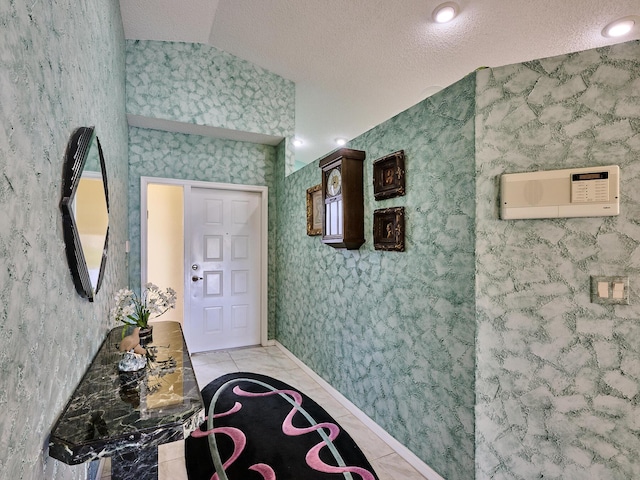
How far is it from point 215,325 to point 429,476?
115 inches

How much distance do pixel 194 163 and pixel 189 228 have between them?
2.51 feet

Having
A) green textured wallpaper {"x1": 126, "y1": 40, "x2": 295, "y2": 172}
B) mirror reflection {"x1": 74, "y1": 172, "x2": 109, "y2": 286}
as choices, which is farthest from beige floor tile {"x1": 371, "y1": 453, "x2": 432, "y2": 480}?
green textured wallpaper {"x1": 126, "y1": 40, "x2": 295, "y2": 172}

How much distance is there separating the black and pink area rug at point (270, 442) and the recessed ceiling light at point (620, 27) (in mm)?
3518

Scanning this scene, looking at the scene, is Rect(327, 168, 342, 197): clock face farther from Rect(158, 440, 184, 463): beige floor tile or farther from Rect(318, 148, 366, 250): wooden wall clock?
Rect(158, 440, 184, 463): beige floor tile

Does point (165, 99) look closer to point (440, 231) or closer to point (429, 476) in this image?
point (440, 231)

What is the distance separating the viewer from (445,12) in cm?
240

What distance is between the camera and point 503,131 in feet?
5.10

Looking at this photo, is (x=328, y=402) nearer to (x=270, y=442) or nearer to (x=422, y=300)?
(x=270, y=442)

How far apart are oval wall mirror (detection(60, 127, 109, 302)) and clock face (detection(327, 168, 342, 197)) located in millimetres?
1471

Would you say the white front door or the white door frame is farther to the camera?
the white front door

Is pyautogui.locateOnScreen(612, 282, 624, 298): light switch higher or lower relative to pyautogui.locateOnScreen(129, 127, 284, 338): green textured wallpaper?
lower

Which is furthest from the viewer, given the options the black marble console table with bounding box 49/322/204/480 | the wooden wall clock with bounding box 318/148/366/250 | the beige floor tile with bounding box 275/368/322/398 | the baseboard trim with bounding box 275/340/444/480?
the beige floor tile with bounding box 275/368/322/398

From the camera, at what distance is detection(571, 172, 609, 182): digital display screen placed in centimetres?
139

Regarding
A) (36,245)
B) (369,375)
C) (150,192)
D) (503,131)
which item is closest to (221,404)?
(369,375)
